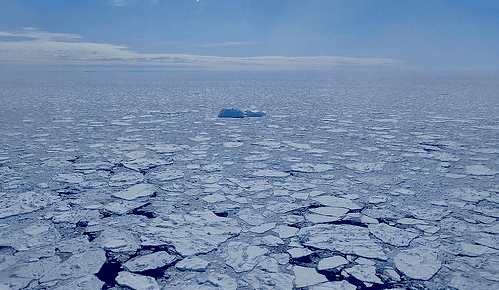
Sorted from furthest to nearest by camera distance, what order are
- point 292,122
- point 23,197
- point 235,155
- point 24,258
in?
point 292,122
point 235,155
point 23,197
point 24,258

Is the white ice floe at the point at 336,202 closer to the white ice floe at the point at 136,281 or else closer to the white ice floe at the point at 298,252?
the white ice floe at the point at 298,252

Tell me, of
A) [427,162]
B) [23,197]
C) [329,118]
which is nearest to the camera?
[23,197]

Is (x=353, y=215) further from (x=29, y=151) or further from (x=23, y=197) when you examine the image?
(x=29, y=151)

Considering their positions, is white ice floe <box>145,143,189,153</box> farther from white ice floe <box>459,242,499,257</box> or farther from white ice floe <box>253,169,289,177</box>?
white ice floe <box>459,242,499,257</box>

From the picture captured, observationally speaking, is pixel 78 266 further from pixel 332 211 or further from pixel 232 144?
pixel 232 144

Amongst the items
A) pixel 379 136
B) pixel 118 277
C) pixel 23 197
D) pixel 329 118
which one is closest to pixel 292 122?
pixel 329 118

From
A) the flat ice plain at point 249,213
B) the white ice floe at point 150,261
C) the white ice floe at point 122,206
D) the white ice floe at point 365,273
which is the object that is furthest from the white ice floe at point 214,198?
the white ice floe at point 365,273
